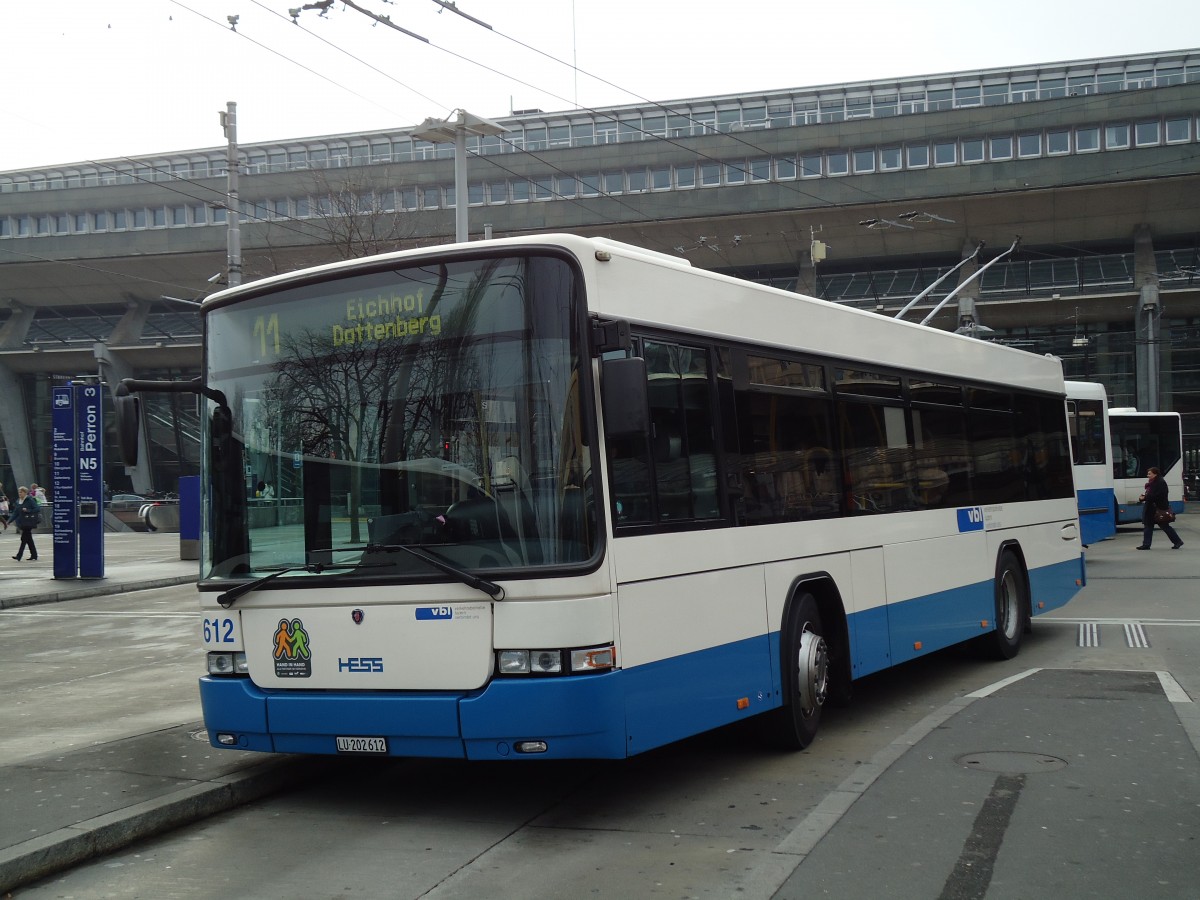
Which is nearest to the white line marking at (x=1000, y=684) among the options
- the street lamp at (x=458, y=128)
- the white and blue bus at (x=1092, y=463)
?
the street lamp at (x=458, y=128)

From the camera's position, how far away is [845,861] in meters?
5.57

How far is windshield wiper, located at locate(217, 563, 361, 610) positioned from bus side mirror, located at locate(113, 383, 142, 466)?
33.7 inches

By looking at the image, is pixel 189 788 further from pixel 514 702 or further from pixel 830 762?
pixel 830 762

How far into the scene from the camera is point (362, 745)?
6.45 meters

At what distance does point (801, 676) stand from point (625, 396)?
9.17 feet

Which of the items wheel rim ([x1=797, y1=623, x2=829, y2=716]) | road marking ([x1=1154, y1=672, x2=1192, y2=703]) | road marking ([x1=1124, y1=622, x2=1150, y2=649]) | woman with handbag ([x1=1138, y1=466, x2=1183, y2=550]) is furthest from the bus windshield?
woman with handbag ([x1=1138, y1=466, x2=1183, y2=550])

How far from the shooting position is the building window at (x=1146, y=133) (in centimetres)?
4850

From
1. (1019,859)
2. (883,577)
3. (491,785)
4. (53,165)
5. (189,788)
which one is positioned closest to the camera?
(1019,859)

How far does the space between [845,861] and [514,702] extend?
166 cm

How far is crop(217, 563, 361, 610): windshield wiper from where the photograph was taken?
6629mm

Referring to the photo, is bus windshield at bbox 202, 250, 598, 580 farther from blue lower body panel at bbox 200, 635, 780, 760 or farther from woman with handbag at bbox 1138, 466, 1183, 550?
woman with handbag at bbox 1138, 466, 1183, 550

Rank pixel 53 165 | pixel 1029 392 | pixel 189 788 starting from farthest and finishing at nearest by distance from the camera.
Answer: pixel 53 165 → pixel 1029 392 → pixel 189 788

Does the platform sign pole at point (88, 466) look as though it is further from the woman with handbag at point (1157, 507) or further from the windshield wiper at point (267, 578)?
the woman with handbag at point (1157, 507)

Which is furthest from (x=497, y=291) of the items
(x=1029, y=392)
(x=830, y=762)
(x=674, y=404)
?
(x=1029, y=392)
